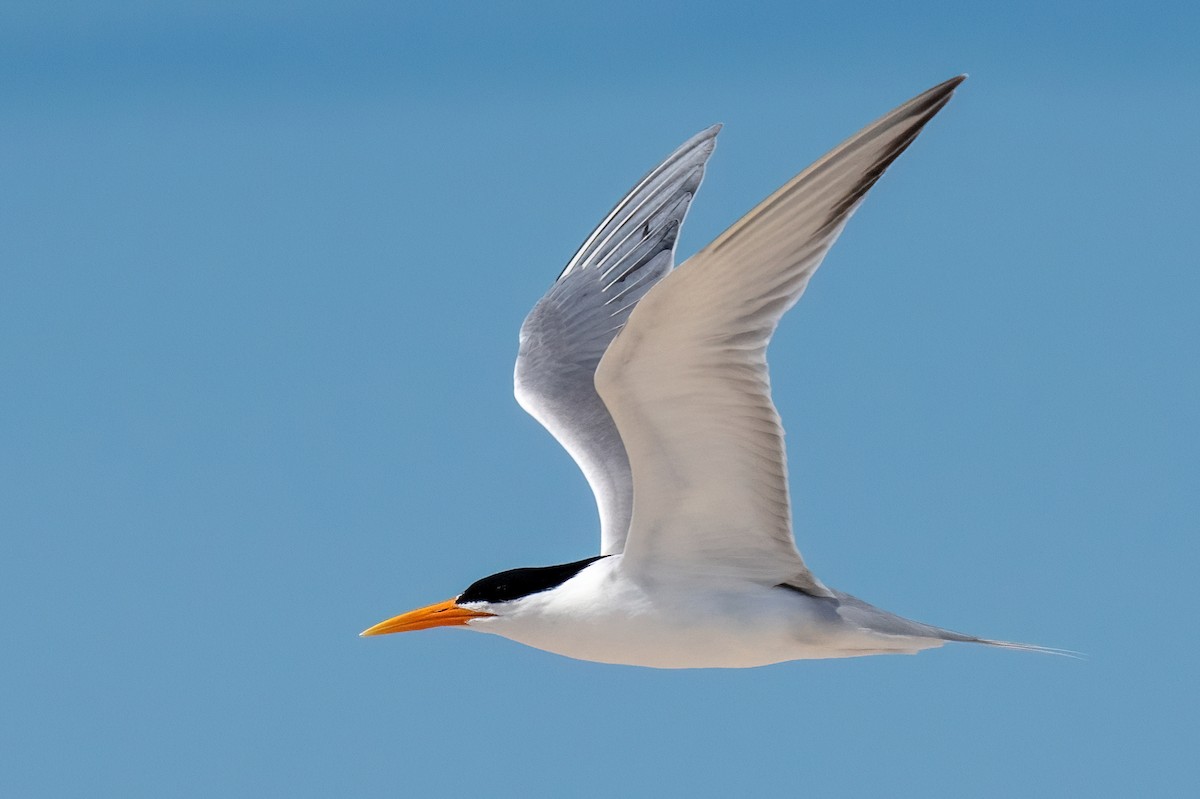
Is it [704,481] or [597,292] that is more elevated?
[597,292]

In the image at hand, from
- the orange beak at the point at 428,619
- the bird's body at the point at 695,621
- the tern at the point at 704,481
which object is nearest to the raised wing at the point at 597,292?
the tern at the point at 704,481

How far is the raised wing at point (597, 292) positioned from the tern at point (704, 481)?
4 cm

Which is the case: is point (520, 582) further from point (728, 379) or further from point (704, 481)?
point (728, 379)

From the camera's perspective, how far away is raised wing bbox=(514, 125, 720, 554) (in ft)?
27.1

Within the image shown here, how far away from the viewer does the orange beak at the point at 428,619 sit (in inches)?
269

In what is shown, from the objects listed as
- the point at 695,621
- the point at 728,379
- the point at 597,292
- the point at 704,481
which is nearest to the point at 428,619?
the point at 695,621

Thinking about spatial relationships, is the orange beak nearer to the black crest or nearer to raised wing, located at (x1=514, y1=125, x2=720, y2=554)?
the black crest

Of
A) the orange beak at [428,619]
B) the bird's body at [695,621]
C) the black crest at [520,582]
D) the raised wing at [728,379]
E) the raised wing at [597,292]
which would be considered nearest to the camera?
the raised wing at [728,379]

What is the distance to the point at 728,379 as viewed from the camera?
562 cm

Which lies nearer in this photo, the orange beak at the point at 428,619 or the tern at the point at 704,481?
the tern at the point at 704,481

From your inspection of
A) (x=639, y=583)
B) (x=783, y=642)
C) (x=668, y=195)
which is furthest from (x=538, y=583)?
(x=668, y=195)

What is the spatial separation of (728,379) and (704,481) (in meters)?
0.61

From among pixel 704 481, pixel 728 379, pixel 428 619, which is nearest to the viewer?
pixel 728 379

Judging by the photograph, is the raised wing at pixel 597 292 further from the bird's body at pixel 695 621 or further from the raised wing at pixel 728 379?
the raised wing at pixel 728 379
